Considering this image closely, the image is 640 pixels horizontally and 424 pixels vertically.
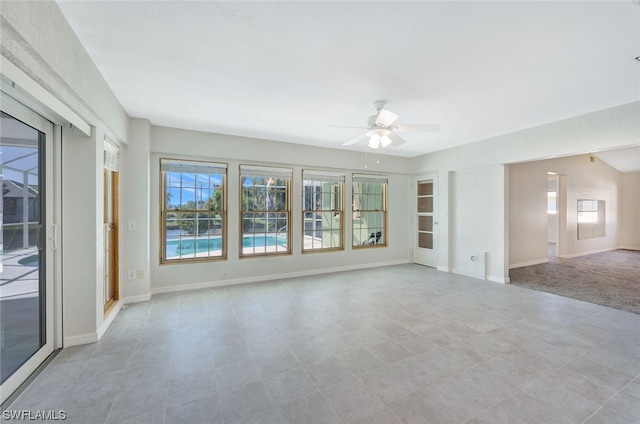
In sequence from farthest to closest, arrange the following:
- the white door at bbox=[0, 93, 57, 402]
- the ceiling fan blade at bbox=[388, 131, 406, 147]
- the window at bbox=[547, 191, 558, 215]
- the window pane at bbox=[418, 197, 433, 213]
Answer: the window at bbox=[547, 191, 558, 215] → the window pane at bbox=[418, 197, 433, 213] → the ceiling fan blade at bbox=[388, 131, 406, 147] → the white door at bbox=[0, 93, 57, 402]

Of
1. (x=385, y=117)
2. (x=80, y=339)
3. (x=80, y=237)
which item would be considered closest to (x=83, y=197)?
(x=80, y=237)

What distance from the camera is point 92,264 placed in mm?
2701

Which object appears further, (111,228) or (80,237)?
(111,228)

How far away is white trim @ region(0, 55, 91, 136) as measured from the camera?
4.83ft

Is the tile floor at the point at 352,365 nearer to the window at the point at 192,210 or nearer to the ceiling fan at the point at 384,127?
the window at the point at 192,210

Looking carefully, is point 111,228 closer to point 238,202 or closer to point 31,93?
point 238,202

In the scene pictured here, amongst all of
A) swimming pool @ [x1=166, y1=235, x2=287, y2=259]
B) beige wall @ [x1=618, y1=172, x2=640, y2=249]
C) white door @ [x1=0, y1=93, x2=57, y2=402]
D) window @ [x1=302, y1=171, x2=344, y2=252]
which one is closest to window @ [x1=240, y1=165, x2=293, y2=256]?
swimming pool @ [x1=166, y1=235, x2=287, y2=259]

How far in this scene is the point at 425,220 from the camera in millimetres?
6500

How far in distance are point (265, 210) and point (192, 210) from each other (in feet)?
4.15

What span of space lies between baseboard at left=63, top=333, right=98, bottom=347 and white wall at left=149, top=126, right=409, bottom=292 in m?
1.57

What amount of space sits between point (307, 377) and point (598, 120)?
474cm

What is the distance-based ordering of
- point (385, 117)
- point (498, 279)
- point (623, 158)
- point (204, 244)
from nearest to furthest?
point (385, 117) → point (204, 244) → point (498, 279) → point (623, 158)

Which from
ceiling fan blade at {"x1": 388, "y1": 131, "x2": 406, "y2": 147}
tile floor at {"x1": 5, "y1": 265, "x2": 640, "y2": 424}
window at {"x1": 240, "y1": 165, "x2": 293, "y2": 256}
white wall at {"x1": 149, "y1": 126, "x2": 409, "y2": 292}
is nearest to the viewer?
tile floor at {"x1": 5, "y1": 265, "x2": 640, "y2": 424}

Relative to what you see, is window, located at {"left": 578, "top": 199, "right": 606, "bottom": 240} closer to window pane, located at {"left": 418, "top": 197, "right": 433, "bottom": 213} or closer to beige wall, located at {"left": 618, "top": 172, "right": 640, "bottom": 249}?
beige wall, located at {"left": 618, "top": 172, "right": 640, "bottom": 249}
